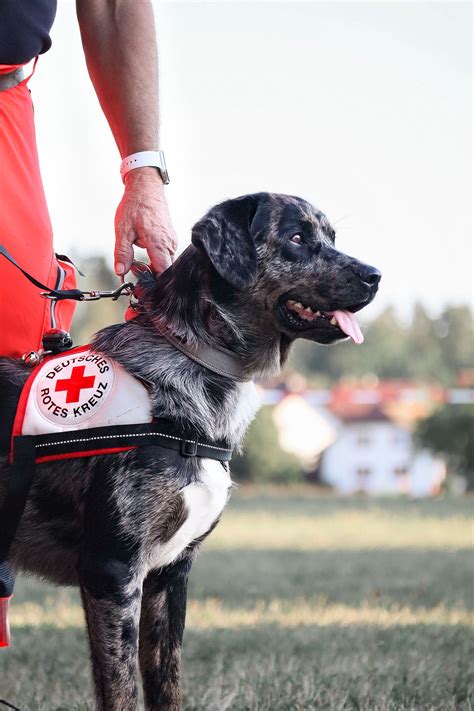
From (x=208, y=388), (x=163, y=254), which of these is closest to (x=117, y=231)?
(x=163, y=254)

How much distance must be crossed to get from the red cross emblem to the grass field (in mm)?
1443

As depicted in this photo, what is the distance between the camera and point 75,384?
125 inches

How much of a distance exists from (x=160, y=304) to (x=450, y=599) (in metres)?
4.91

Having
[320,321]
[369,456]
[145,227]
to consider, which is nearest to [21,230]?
[145,227]

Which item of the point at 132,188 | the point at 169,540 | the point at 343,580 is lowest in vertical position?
the point at 343,580

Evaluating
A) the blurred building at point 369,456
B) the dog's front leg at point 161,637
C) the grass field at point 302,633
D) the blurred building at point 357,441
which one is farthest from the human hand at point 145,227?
the blurred building at point 369,456

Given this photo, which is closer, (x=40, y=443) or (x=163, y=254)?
(x=40, y=443)

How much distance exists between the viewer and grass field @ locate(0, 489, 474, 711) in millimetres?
4215

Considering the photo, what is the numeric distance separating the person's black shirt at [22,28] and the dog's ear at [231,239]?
2.57 ft

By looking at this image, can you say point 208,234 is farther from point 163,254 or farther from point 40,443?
point 40,443

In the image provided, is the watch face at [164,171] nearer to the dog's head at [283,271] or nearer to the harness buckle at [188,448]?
the dog's head at [283,271]

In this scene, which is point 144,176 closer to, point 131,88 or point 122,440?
point 131,88

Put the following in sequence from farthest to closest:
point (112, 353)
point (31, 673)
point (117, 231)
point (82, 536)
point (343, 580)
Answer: point (343, 580) → point (31, 673) → point (117, 231) → point (112, 353) → point (82, 536)

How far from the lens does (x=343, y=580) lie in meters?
8.84
